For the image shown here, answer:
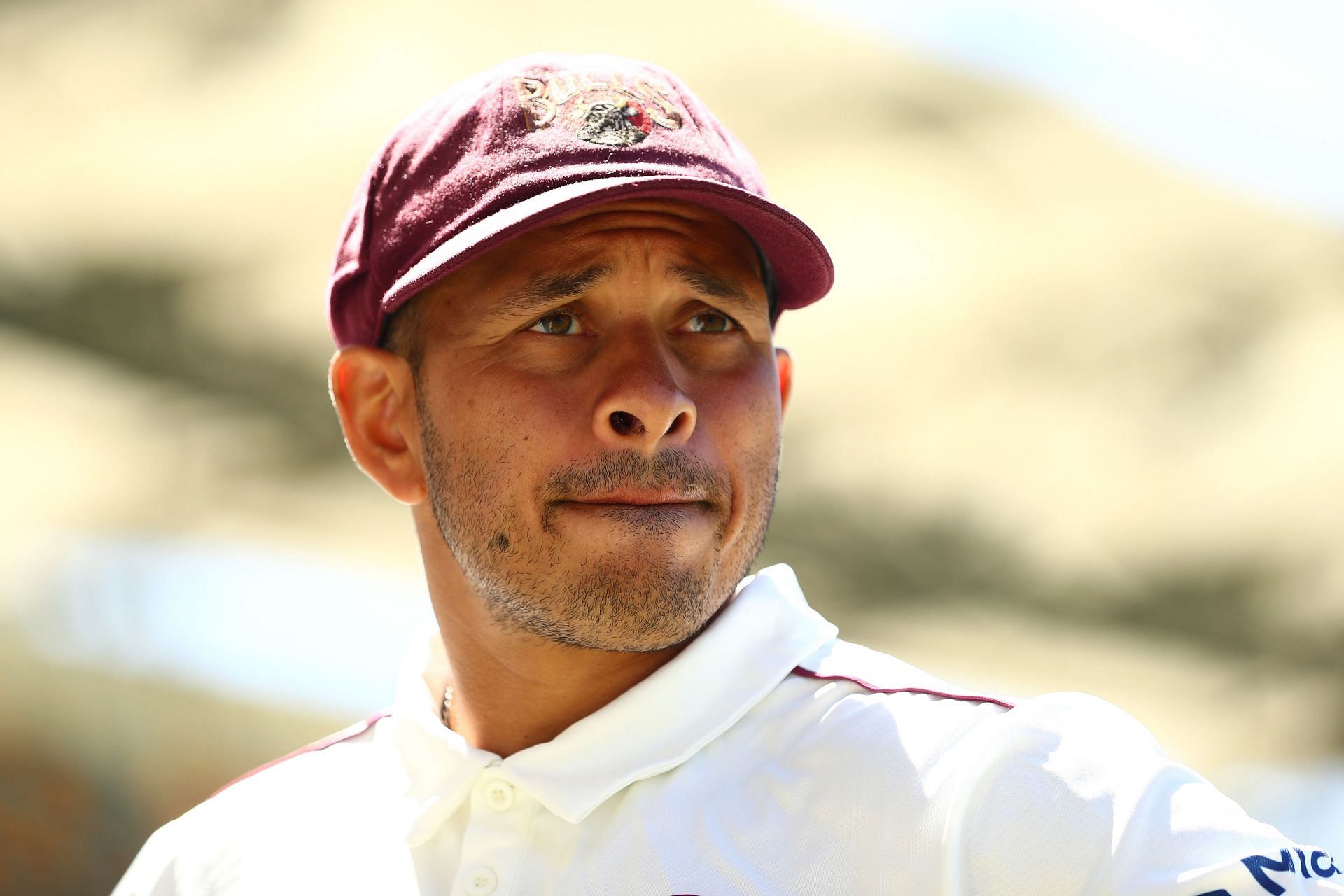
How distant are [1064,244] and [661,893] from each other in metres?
3.40

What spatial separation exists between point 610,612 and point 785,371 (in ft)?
1.86

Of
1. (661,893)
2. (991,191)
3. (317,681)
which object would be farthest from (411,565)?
(661,893)

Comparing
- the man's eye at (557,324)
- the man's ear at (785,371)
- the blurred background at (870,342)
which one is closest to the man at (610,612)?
the man's eye at (557,324)

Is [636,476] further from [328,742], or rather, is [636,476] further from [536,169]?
[328,742]

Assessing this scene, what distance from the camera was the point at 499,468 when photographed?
60.7 inches

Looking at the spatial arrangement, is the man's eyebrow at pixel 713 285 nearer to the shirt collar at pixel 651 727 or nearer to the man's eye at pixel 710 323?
the man's eye at pixel 710 323

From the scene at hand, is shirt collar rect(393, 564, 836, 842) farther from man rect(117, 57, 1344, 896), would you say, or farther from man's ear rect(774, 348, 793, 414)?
man's ear rect(774, 348, 793, 414)

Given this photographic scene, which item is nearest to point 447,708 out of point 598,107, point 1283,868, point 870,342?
point 598,107

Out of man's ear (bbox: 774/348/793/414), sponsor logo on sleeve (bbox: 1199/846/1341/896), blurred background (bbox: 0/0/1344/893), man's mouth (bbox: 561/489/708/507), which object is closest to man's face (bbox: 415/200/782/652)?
man's mouth (bbox: 561/489/708/507)

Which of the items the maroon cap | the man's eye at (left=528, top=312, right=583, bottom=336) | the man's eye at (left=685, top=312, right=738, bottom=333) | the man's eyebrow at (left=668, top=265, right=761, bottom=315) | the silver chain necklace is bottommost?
Answer: the silver chain necklace

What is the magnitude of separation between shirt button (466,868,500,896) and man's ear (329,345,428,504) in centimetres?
49

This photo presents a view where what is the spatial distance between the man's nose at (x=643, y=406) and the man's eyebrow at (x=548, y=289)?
9 centimetres

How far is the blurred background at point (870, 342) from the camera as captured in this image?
13.9 feet

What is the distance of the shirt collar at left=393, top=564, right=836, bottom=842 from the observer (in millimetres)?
1457
